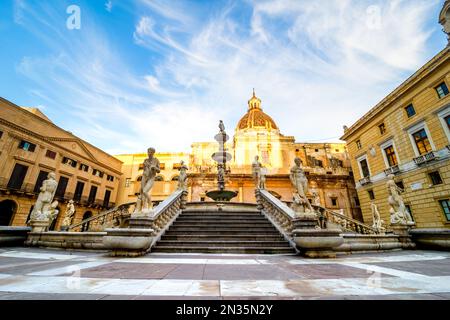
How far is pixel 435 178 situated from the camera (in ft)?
50.2

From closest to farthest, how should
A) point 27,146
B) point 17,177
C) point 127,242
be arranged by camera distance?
point 127,242, point 17,177, point 27,146

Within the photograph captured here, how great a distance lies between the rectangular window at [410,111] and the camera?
57.5ft

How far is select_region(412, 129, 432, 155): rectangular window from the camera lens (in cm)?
1614

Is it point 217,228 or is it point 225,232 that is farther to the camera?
point 217,228

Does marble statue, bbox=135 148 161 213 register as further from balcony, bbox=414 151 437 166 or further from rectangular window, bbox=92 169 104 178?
rectangular window, bbox=92 169 104 178

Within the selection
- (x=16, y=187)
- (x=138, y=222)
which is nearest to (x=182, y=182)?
(x=138, y=222)

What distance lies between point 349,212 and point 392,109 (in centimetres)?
1436

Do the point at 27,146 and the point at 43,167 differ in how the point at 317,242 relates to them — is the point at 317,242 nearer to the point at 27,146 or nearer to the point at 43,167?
the point at 43,167

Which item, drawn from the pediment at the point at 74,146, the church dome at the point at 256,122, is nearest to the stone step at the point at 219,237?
the pediment at the point at 74,146

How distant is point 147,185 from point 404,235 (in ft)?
32.7

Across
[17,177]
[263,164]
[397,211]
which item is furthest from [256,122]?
[17,177]

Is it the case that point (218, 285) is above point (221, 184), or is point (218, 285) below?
below
